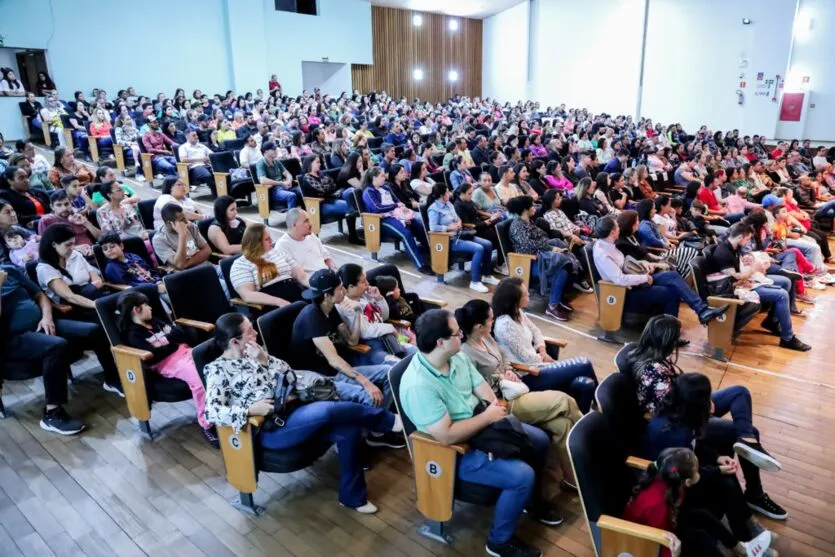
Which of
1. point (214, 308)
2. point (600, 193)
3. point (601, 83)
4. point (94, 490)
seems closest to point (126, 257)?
point (214, 308)

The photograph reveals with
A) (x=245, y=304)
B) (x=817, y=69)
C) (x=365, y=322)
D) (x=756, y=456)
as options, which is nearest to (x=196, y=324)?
A: (x=245, y=304)

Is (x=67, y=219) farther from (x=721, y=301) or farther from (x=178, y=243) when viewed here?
(x=721, y=301)

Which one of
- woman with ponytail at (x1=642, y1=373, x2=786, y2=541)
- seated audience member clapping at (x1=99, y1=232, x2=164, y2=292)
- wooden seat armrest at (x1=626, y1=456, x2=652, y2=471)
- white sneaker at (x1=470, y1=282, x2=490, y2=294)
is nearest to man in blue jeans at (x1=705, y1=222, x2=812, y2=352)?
white sneaker at (x1=470, y1=282, x2=490, y2=294)

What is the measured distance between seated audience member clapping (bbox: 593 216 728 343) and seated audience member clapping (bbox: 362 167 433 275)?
1832 mm

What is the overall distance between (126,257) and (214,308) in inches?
34.6

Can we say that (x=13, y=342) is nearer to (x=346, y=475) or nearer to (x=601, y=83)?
(x=346, y=475)

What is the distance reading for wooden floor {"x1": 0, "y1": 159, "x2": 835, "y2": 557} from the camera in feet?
7.55

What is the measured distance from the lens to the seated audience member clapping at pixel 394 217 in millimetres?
5520

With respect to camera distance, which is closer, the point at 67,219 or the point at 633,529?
the point at 633,529

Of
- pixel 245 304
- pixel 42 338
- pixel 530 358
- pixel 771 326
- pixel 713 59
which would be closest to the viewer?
pixel 530 358

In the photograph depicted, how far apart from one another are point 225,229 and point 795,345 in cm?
423

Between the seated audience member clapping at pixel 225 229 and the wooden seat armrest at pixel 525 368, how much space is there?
244 centimetres

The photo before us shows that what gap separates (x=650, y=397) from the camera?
2391mm

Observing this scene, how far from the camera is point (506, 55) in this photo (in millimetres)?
21719
